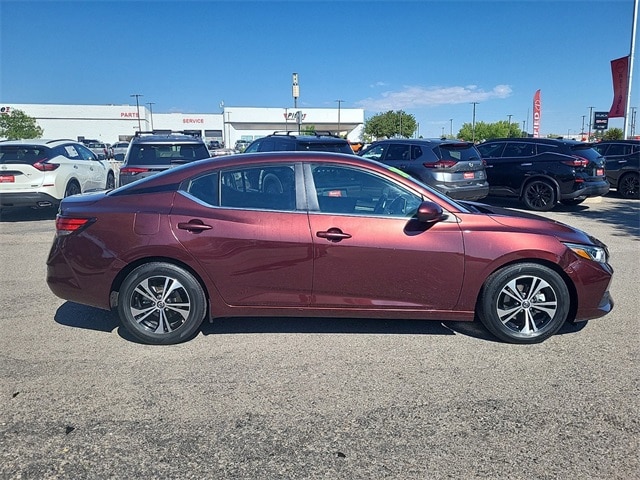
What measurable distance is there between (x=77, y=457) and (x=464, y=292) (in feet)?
9.71

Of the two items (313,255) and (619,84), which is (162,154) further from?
(619,84)

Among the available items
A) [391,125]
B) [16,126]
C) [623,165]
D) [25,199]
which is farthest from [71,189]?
[391,125]

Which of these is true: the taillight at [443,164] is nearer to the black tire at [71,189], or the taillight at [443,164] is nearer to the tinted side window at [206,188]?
the tinted side window at [206,188]

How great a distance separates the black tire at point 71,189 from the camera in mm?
10120

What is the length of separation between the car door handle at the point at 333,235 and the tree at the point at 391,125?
70.5 meters

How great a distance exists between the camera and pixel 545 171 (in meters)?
11.8

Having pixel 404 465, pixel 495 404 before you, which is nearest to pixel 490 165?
pixel 495 404

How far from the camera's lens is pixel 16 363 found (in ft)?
12.4

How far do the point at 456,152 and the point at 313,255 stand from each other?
7752 mm

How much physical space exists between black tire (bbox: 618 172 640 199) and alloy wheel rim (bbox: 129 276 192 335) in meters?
14.9

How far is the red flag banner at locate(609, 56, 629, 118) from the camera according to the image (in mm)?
21312

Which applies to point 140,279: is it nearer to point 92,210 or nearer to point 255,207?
point 92,210

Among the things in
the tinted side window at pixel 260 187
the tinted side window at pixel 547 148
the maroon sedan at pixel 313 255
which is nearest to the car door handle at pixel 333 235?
the maroon sedan at pixel 313 255

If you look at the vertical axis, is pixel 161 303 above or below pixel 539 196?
below
